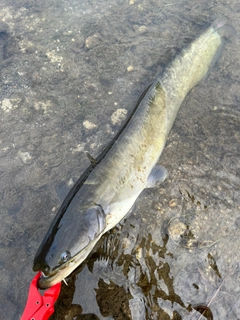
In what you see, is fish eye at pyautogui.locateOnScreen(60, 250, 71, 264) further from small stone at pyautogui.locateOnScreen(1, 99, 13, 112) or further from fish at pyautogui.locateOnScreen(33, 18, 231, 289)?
small stone at pyautogui.locateOnScreen(1, 99, 13, 112)

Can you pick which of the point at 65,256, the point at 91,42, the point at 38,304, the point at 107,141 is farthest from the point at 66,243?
the point at 91,42

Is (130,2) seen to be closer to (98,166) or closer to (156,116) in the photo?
(156,116)

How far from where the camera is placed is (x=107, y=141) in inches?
A: 144

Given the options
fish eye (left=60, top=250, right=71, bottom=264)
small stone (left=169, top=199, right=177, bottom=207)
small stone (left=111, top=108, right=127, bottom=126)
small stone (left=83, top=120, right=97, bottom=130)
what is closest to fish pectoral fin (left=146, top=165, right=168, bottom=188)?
small stone (left=169, top=199, right=177, bottom=207)

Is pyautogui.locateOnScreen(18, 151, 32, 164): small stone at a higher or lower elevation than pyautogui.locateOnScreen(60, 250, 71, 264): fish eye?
lower

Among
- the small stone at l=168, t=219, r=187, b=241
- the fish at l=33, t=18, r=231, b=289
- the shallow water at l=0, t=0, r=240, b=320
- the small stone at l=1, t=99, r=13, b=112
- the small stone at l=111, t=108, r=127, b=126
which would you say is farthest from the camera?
the small stone at l=1, t=99, r=13, b=112

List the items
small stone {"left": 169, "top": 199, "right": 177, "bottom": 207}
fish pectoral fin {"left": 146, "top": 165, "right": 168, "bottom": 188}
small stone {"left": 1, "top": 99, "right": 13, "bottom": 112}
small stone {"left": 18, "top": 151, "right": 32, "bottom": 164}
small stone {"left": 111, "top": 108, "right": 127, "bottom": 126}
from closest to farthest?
small stone {"left": 169, "top": 199, "right": 177, "bottom": 207}, fish pectoral fin {"left": 146, "top": 165, "right": 168, "bottom": 188}, small stone {"left": 18, "top": 151, "right": 32, "bottom": 164}, small stone {"left": 111, "top": 108, "right": 127, "bottom": 126}, small stone {"left": 1, "top": 99, "right": 13, "bottom": 112}

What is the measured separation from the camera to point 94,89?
13.6ft

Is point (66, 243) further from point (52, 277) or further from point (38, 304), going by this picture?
point (38, 304)

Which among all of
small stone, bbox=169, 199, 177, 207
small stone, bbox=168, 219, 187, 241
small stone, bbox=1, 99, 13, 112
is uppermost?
small stone, bbox=1, 99, 13, 112

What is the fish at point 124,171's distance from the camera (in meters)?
2.40

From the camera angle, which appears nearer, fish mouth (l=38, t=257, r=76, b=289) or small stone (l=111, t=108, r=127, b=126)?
fish mouth (l=38, t=257, r=76, b=289)

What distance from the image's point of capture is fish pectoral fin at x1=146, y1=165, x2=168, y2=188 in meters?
3.18

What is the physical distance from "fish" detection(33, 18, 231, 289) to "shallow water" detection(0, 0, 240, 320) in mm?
171
